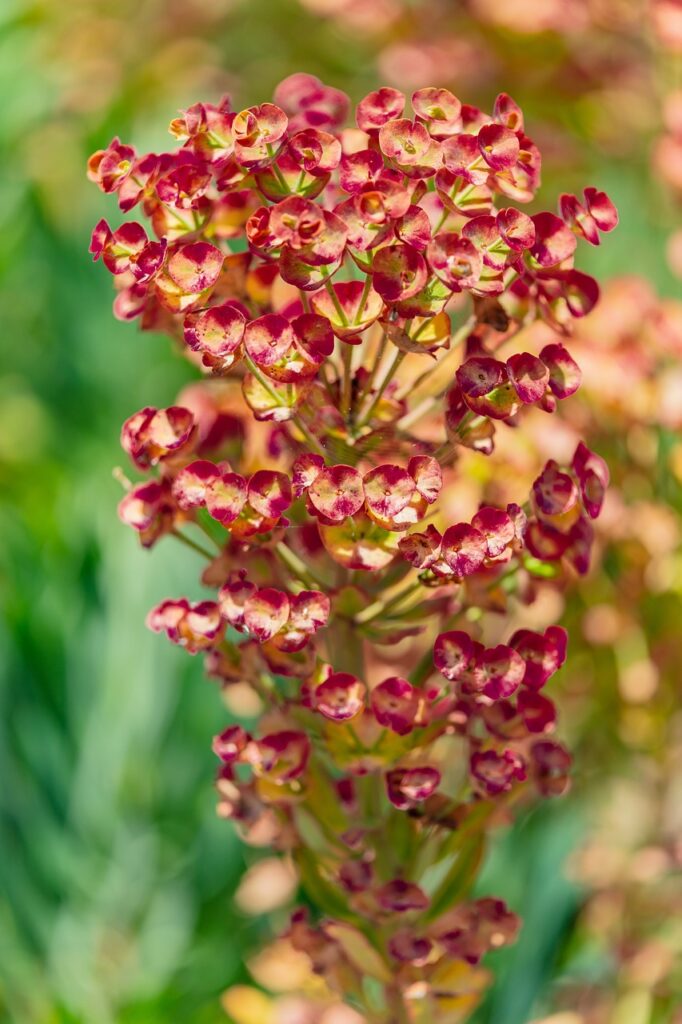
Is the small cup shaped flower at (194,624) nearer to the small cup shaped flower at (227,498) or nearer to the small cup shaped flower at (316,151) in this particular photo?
the small cup shaped flower at (227,498)

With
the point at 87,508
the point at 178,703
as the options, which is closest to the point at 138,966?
the point at 178,703

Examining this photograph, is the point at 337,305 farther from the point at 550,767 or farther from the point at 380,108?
the point at 550,767

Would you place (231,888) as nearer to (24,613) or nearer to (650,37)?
(24,613)

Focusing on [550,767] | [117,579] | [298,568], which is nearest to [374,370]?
[298,568]

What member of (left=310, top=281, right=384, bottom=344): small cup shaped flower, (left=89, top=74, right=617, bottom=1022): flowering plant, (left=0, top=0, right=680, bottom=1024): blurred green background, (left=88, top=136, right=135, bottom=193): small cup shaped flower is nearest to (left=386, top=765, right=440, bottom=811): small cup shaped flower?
(left=89, top=74, right=617, bottom=1022): flowering plant

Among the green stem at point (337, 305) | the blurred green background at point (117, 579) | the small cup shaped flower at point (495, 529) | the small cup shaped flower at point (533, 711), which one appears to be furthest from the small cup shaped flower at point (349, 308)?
the blurred green background at point (117, 579)

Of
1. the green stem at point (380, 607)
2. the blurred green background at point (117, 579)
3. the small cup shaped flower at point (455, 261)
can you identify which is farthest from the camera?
the blurred green background at point (117, 579)
